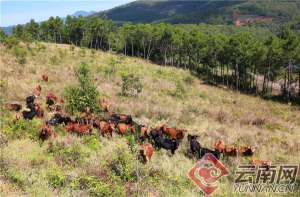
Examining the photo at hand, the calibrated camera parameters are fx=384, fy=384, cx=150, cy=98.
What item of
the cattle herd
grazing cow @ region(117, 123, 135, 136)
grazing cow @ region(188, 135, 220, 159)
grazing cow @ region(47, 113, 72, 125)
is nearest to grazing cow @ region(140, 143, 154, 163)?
the cattle herd

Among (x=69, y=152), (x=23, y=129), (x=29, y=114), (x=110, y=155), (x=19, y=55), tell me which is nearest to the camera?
(x=69, y=152)

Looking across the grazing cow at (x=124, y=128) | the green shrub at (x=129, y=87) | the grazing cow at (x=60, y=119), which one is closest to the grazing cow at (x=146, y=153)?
the grazing cow at (x=124, y=128)

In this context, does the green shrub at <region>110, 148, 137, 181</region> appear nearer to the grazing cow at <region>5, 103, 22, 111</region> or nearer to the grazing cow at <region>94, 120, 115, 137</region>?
the grazing cow at <region>94, 120, 115, 137</region>

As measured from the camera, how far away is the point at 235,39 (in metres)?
71.2

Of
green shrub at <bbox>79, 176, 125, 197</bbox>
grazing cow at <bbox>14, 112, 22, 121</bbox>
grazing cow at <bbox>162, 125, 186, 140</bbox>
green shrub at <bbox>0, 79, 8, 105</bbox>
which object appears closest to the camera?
green shrub at <bbox>79, 176, 125, 197</bbox>

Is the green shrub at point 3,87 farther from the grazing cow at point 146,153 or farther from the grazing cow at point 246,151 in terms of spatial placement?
the grazing cow at point 246,151

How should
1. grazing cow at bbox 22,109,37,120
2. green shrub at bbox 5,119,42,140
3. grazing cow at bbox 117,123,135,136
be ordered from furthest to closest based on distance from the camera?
grazing cow at bbox 22,109,37,120
grazing cow at bbox 117,123,135,136
green shrub at bbox 5,119,42,140

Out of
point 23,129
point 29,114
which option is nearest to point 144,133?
point 23,129

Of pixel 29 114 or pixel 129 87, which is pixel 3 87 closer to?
pixel 29 114

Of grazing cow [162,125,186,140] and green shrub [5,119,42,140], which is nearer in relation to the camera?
green shrub [5,119,42,140]

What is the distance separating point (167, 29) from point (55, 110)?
74.2 metres

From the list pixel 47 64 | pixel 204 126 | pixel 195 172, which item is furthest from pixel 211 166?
pixel 47 64

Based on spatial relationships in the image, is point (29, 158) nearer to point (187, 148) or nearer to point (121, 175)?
point (121, 175)

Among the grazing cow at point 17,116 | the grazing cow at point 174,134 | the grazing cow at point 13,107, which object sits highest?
the grazing cow at point 13,107
